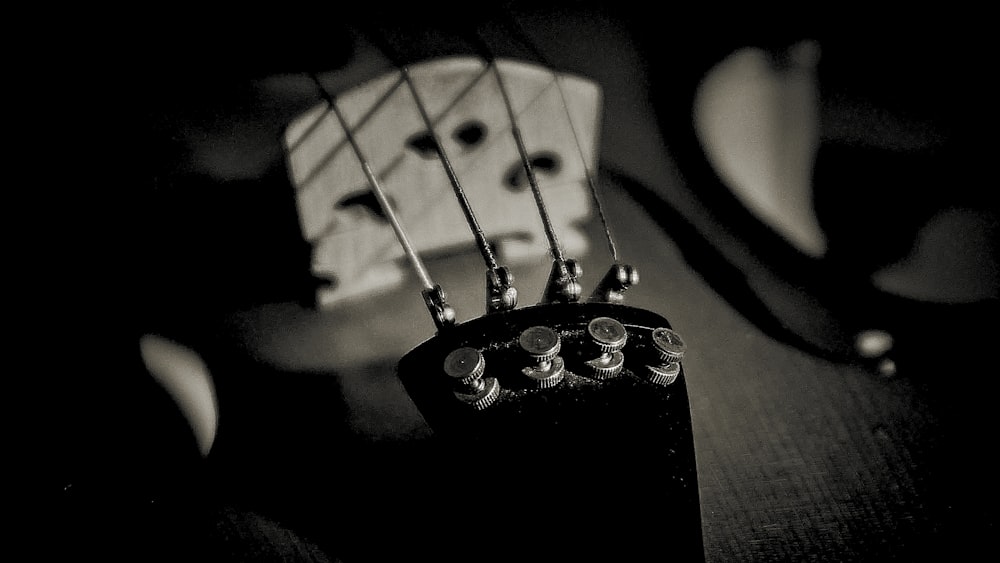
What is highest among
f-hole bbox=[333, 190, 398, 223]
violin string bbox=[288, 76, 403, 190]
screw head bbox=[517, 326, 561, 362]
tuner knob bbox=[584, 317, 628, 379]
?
violin string bbox=[288, 76, 403, 190]

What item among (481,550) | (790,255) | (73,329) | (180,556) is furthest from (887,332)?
(73,329)

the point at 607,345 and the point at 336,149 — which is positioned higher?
the point at 336,149

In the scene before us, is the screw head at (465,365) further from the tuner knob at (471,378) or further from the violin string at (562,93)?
the violin string at (562,93)

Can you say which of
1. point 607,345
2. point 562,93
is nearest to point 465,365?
point 607,345

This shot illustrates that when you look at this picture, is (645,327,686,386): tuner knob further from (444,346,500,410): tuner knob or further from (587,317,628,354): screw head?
(444,346,500,410): tuner knob

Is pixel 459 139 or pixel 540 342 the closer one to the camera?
pixel 540 342

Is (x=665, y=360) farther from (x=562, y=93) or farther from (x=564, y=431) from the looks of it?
(x=562, y=93)

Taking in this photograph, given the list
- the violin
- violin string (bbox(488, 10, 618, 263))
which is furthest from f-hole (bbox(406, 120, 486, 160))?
violin string (bbox(488, 10, 618, 263))
